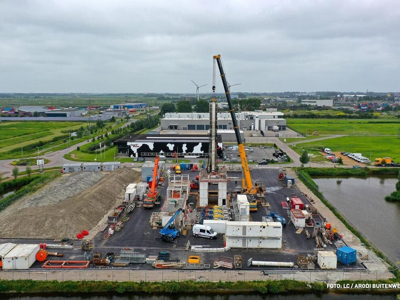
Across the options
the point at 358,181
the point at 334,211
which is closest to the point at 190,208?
the point at 334,211

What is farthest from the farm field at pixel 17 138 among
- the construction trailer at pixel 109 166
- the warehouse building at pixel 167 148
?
the construction trailer at pixel 109 166

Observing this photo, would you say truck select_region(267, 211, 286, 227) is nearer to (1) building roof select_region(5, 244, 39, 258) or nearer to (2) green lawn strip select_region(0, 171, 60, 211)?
(1) building roof select_region(5, 244, 39, 258)

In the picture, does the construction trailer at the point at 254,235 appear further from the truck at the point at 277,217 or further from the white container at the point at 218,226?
the truck at the point at 277,217

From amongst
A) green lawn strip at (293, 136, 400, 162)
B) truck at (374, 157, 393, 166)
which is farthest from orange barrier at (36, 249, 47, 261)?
green lawn strip at (293, 136, 400, 162)

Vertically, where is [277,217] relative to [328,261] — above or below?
above

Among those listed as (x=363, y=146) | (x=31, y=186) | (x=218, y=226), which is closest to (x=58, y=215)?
(x=218, y=226)

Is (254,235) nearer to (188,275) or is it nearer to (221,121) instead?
(188,275)

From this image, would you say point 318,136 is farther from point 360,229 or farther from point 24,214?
point 24,214
